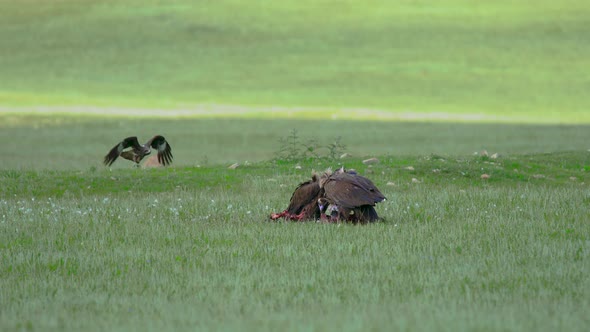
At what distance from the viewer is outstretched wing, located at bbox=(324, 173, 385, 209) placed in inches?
529

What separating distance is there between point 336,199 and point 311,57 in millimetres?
93692

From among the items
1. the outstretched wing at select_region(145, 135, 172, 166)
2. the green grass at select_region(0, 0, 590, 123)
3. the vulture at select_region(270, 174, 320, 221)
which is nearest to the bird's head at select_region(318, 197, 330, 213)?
the vulture at select_region(270, 174, 320, 221)

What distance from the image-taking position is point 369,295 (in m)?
8.98

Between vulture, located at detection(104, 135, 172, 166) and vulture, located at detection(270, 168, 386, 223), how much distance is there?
4841 millimetres

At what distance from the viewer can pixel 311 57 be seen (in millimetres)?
106375

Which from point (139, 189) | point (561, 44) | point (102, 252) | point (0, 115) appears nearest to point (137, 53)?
point (0, 115)

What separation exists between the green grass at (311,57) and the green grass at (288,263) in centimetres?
6005

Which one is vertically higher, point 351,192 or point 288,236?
point 351,192

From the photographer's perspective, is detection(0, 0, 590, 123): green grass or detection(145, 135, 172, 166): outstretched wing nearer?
detection(145, 135, 172, 166): outstretched wing

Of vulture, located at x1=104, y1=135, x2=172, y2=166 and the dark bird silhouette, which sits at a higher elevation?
vulture, located at x1=104, y1=135, x2=172, y2=166

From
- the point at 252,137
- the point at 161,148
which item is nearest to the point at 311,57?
the point at 252,137

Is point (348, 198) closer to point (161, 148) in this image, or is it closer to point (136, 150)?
point (136, 150)

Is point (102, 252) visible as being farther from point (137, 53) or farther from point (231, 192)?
point (137, 53)

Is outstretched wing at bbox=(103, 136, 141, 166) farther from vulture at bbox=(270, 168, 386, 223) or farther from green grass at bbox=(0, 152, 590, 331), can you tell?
vulture at bbox=(270, 168, 386, 223)
